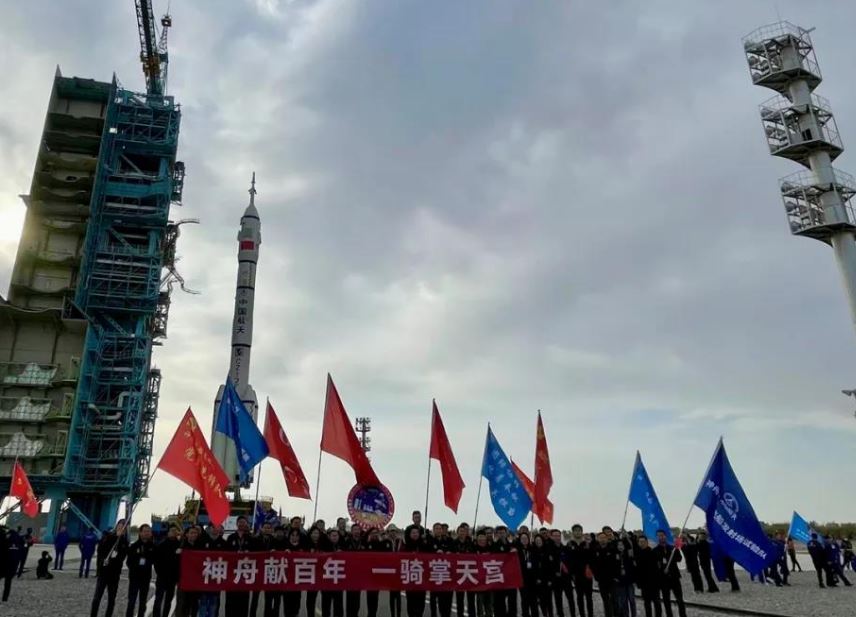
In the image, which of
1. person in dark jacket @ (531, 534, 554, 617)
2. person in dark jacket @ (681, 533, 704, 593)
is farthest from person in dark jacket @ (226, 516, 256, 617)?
person in dark jacket @ (681, 533, 704, 593)

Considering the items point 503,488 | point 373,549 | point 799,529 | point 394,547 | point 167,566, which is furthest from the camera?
point 799,529

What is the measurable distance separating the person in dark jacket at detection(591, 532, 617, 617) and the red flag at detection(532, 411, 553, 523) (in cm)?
560

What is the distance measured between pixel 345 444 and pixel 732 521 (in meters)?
8.83

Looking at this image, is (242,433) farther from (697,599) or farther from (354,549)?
(697,599)

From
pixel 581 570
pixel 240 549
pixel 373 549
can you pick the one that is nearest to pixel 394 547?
pixel 373 549

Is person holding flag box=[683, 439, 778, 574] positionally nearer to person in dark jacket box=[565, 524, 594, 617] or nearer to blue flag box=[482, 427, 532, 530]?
person in dark jacket box=[565, 524, 594, 617]

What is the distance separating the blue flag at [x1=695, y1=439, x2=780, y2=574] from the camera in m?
13.6

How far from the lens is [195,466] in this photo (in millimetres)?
14094

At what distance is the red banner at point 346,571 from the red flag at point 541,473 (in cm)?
650

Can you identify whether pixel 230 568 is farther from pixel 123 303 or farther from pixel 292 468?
pixel 123 303

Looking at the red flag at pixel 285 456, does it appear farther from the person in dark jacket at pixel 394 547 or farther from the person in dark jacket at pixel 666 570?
the person in dark jacket at pixel 666 570

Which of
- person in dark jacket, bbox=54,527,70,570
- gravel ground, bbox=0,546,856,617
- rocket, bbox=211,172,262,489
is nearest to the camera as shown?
gravel ground, bbox=0,546,856,617

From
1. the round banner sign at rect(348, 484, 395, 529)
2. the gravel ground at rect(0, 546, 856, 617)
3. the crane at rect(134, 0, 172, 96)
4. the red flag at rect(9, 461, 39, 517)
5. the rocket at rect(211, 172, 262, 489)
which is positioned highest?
the crane at rect(134, 0, 172, 96)

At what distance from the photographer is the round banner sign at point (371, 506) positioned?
17.4 metres
